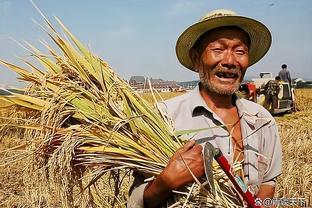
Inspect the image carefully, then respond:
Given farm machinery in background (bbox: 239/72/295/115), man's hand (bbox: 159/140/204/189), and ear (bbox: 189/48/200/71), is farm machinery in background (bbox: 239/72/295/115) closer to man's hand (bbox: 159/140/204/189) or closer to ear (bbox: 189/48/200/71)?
ear (bbox: 189/48/200/71)

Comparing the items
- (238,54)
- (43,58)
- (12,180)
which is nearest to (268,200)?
(238,54)

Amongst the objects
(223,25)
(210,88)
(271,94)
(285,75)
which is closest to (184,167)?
(210,88)

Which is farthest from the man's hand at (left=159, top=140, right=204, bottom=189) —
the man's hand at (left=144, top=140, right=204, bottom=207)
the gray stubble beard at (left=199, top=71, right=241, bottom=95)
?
the gray stubble beard at (left=199, top=71, right=241, bottom=95)

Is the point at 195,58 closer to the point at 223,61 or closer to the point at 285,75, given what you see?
the point at 223,61

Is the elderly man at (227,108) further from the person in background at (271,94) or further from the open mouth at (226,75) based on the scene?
the person in background at (271,94)

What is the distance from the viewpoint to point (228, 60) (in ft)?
6.30

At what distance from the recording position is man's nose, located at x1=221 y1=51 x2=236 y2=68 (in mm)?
1916

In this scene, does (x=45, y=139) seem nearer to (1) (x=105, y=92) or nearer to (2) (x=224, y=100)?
(1) (x=105, y=92)

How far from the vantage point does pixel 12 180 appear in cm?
432

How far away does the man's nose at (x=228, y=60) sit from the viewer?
6.29ft

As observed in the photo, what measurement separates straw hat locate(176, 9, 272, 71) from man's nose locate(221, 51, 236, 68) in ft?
0.48

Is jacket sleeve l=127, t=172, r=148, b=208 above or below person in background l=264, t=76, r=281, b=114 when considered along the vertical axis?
above

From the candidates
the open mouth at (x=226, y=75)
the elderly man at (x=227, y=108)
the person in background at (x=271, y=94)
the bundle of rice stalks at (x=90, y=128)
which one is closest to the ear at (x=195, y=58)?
the elderly man at (x=227, y=108)

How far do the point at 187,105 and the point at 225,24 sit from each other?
404 mm
